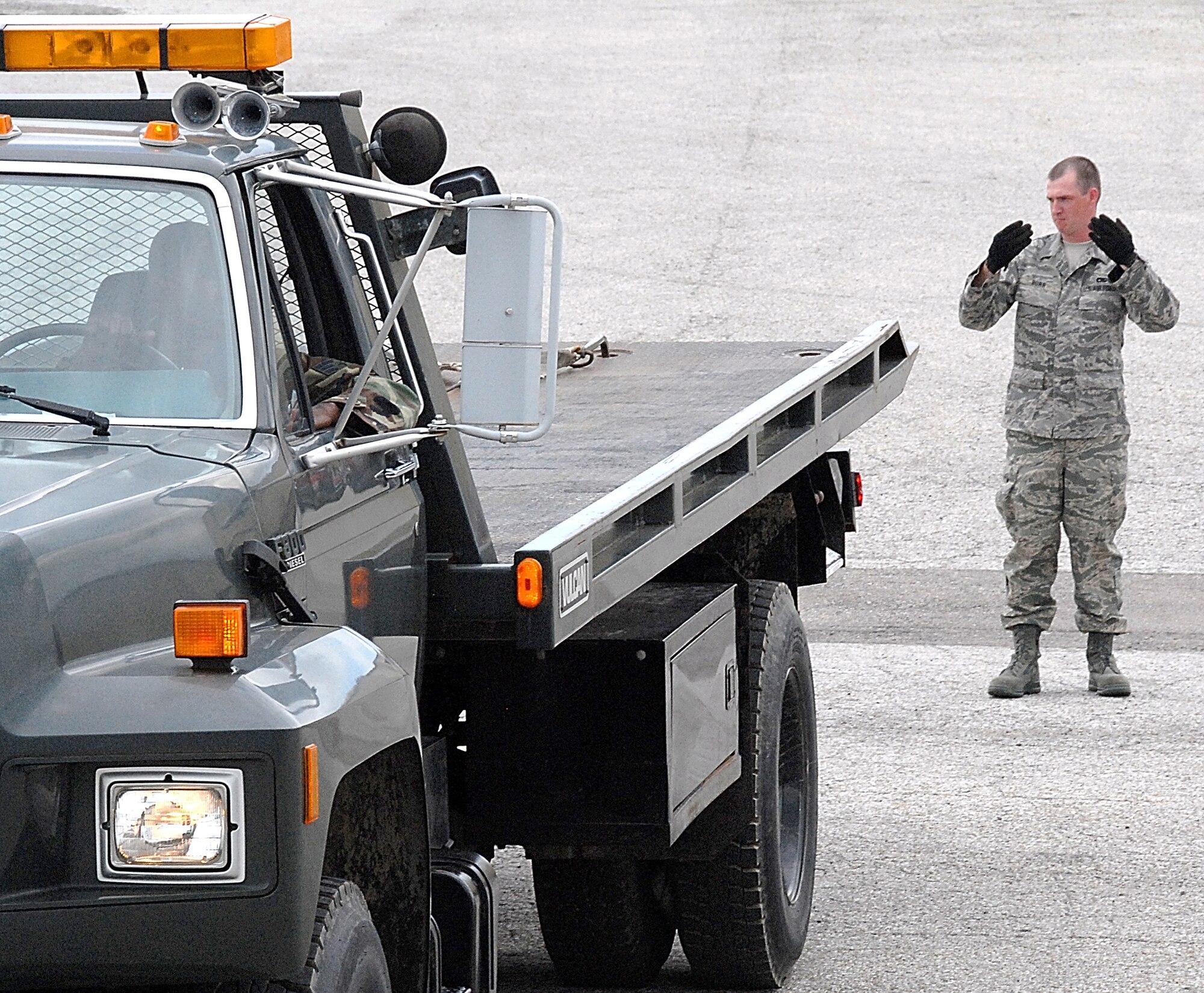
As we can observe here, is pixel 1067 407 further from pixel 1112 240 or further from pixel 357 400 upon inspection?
pixel 357 400

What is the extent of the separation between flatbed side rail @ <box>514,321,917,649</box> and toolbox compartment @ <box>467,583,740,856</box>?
0.80ft

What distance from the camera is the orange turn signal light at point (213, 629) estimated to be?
9.64 feet

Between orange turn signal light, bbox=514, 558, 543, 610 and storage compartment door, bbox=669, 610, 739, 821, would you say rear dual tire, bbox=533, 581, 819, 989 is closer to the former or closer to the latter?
storage compartment door, bbox=669, 610, 739, 821

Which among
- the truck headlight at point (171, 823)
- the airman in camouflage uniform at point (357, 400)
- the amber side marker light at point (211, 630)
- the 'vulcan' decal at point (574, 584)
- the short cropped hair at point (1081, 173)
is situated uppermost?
the short cropped hair at point (1081, 173)

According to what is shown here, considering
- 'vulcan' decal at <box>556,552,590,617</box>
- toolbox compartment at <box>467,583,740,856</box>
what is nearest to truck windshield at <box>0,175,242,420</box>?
'vulcan' decal at <box>556,552,590,617</box>

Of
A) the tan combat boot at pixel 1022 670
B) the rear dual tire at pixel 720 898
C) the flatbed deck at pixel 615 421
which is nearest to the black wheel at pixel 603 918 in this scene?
the rear dual tire at pixel 720 898

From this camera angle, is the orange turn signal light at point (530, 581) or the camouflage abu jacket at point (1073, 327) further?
the camouflage abu jacket at point (1073, 327)

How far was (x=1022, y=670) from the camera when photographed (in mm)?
8852

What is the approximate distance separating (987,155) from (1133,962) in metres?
17.3

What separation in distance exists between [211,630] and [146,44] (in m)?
1.60

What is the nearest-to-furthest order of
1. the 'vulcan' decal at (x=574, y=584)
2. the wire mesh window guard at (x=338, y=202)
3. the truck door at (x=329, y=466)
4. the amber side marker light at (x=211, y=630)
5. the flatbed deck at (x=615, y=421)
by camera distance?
the amber side marker light at (x=211, y=630), the truck door at (x=329, y=466), the 'vulcan' decal at (x=574, y=584), the wire mesh window guard at (x=338, y=202), the flatbed deck at (x=615, y=421)

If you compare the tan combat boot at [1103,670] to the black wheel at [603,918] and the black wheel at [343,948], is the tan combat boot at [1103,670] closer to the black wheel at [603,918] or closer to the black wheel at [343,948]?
the black wheel at [603,918]

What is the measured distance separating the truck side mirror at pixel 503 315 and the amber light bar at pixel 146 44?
781 millimetres

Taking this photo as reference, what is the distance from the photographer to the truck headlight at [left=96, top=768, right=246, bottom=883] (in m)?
2.80
